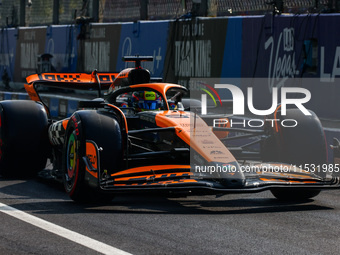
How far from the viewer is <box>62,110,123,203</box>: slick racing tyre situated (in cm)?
835

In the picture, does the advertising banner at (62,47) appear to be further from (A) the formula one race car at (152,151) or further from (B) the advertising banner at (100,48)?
(A) the formula one race car at (152,151)

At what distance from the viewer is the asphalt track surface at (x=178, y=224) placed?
6344 millimetres

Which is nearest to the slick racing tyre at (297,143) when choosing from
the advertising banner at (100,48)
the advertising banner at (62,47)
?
the advertising banner at (100,48)

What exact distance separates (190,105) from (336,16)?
530 centimetres

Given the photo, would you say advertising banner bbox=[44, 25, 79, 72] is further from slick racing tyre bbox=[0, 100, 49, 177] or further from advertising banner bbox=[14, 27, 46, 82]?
slick racing tyre bbox=[0, 100, 49, 177]

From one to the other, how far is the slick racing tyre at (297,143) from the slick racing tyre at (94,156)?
1822 mm

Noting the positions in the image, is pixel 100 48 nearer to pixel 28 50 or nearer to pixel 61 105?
pixel 28 50

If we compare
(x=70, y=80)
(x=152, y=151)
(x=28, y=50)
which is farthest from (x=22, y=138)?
(x=28, y=50)

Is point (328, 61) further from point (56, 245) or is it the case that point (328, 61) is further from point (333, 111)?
point (56, 245)

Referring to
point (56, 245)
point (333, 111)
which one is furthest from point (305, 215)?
point (333, 111)

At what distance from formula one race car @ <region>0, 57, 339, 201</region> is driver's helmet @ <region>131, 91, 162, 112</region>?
12 millimetres

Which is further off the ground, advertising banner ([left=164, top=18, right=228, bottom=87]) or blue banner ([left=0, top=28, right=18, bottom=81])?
advertising banner ([left=164, top=18, right=228, bottom=87])

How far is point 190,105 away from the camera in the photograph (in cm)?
1155

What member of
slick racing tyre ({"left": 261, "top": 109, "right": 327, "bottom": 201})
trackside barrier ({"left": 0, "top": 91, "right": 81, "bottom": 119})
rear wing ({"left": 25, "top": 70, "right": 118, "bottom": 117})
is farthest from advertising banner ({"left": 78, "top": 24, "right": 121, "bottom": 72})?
slick racing tyre ({"left": 261, "top": 109, "right": 327, "bottom": 201})
